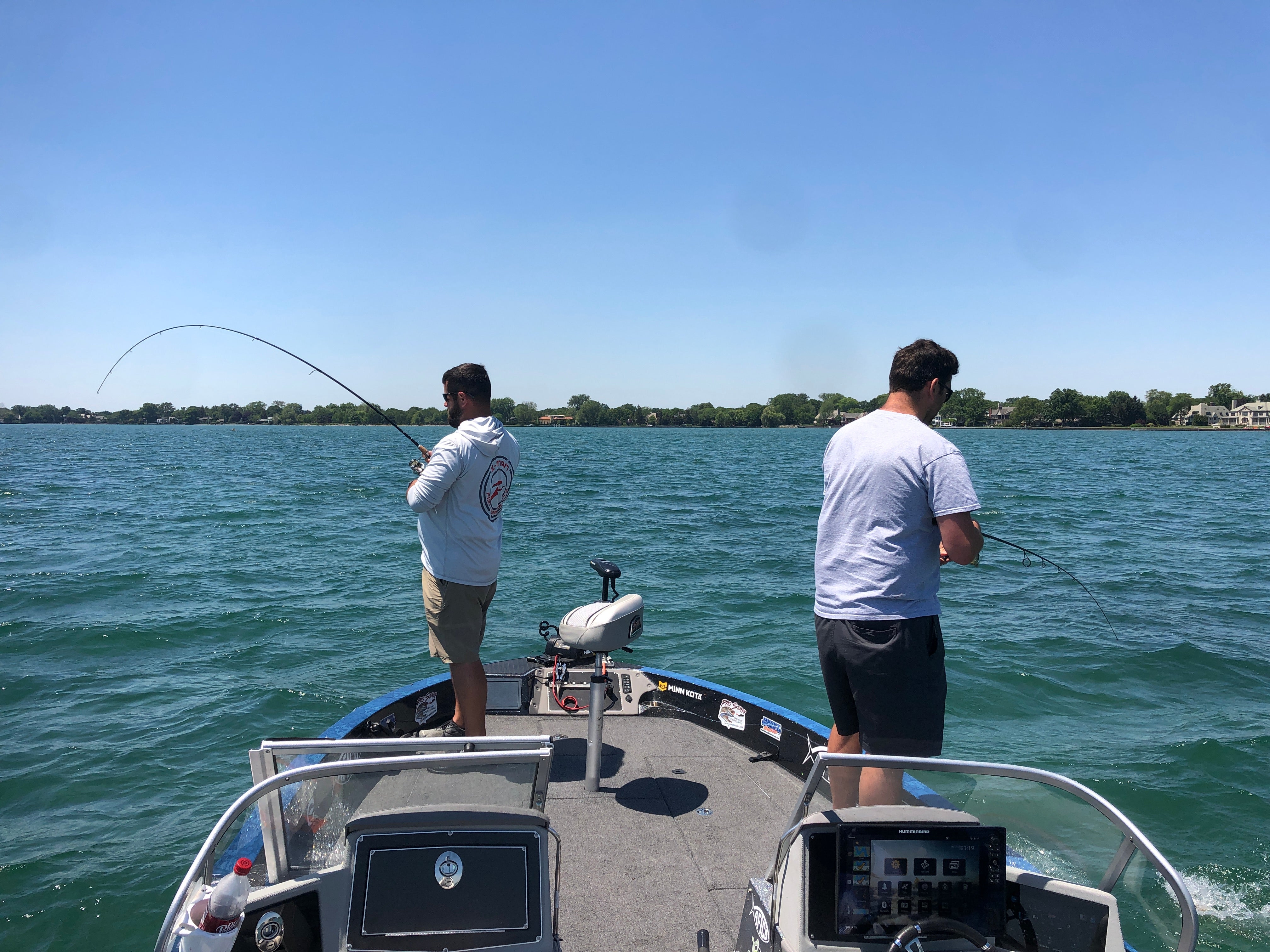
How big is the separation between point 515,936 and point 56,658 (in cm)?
1073

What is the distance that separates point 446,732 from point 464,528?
49.7 inches

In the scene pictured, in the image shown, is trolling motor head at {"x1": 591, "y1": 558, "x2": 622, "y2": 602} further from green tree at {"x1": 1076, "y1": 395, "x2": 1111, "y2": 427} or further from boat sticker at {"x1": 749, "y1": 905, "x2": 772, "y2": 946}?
green tree at {"x1": 1076, "y1": 395, "x2": 1111, "y2": 427}

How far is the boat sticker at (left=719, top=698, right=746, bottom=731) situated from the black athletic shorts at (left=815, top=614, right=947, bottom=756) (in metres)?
2.20

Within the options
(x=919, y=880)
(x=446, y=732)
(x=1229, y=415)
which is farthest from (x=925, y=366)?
(x=1229, y=415)

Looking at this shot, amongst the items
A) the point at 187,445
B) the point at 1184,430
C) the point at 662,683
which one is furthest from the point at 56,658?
the point at 1184,430

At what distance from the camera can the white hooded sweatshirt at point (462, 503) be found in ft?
12.4

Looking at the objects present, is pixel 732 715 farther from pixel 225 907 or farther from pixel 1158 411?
pixel 1158 411

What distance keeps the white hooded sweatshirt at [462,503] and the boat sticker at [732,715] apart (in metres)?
1.90

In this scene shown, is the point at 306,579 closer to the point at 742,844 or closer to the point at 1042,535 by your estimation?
the point at 742,844

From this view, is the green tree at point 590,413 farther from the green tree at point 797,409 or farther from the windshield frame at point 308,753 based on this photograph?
the windshield frame at point 308,753

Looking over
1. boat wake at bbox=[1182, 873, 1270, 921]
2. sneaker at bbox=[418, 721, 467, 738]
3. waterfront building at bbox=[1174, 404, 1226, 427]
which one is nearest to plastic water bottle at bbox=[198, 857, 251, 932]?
sneaker at bbox=[418, 721, 467, 738]

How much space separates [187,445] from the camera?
8294 centimetres

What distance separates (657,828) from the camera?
3797mm

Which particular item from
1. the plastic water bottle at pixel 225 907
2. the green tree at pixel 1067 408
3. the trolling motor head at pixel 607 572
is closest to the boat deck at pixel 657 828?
the trolling motor head at pixel 607 572
